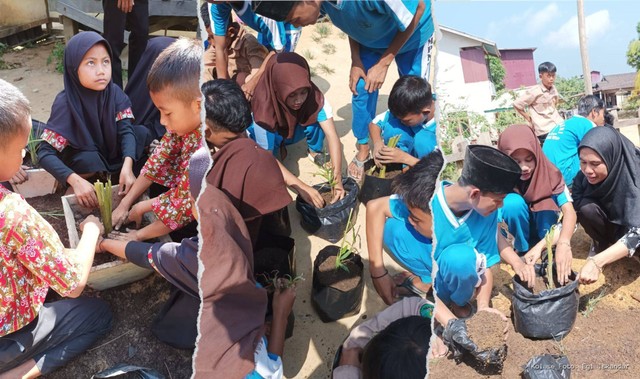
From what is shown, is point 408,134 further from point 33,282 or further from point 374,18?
point 33,282

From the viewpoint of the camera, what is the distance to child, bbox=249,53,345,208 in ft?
2.55

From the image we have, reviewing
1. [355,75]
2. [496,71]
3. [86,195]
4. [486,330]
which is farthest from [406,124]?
[86,195]

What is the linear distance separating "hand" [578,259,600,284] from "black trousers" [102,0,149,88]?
6.75 feet

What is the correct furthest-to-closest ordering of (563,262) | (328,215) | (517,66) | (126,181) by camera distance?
(563,262) < (126,181) < (517,66) < (328,215)

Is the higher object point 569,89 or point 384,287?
point 569,89

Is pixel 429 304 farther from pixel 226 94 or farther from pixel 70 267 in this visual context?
pixel 70 267

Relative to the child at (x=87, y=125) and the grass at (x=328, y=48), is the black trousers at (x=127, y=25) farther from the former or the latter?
the grass at (x=328, y=48)

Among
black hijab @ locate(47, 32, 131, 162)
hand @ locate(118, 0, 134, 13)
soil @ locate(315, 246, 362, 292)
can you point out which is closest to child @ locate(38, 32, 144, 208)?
black hijab @ locate(47, 32, 131, 162)

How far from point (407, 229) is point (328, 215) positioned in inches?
11.0

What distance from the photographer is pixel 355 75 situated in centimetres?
97

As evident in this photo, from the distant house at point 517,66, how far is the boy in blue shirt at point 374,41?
384 millimetres

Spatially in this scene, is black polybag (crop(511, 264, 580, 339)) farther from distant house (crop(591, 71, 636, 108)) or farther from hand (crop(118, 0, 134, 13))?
distant house (crop(591, 71, 636, 108))

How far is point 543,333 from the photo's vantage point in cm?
217

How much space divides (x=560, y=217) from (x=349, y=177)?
67.5 inches
